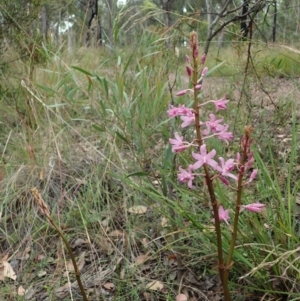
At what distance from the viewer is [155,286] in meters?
1.82

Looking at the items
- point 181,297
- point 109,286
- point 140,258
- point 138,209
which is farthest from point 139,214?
point 181,297

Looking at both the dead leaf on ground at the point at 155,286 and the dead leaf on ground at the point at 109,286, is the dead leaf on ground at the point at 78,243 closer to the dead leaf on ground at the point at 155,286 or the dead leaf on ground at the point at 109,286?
the dead leaf on ground at the point at 109,286

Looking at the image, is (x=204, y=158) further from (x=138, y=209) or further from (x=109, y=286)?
(x=138, y=209)

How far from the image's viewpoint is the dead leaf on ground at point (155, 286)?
181cm

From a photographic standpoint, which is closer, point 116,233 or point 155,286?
point 155,286

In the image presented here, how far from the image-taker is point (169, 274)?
191cm

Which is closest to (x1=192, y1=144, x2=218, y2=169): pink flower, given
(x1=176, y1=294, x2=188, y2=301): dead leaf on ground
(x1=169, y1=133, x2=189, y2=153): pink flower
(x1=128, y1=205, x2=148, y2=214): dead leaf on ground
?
(x1=169, y1=133, x2=189, y2=153): pink flower

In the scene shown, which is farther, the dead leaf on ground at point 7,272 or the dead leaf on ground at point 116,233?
the dead leaf on ground at point 116,233

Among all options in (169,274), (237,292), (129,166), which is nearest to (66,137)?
(129,166)

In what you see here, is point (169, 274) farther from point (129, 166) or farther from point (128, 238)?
point (129, 166)

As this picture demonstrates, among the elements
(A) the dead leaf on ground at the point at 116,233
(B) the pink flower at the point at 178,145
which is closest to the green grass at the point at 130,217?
(A) the dead leaf on ground at the point at 116,233

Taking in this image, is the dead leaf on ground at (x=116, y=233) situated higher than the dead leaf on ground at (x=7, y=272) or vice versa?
the dead leaf on ground at (x=116, y=233)

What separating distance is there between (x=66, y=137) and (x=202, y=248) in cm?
144

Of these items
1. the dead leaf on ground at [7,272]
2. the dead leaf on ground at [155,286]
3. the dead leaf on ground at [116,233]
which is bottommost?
the dead leaf on ground at [7,272]
